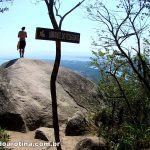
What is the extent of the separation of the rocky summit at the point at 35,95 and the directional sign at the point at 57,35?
21.9ft

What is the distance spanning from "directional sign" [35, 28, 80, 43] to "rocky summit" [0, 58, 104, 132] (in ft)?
21.9

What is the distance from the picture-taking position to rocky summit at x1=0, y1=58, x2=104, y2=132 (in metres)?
15.2

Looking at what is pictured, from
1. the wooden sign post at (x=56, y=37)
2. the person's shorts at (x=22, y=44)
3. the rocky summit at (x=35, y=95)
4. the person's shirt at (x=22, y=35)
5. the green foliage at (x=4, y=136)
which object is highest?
the person's shirt at (x=22, y=35)

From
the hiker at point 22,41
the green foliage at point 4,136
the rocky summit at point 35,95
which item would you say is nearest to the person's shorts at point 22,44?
the hiker at point 22,41

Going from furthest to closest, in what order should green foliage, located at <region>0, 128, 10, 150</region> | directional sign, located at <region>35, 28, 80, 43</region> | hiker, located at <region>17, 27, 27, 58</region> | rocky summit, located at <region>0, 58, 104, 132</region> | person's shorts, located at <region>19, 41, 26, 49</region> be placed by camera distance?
person's shorts, located at <region>19, 41, 26, 49</region>, hiker, located at <region>17, 27, 27, 58</region>, rocky summit, located at <region>0, 58, 104, 132</region>, green foliage, located at <region>0, 128, 10, 150</region>, directional sign, located at <region>35, 28, 80, 43</region>

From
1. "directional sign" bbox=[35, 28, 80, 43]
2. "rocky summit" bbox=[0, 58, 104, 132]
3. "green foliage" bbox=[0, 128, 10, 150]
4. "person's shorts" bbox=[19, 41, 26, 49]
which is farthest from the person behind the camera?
"person's shorts" bbox=[19, 41, 26, 49]

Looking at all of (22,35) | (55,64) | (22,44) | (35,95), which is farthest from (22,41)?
(55,64)

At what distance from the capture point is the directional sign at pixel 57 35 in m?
8.77

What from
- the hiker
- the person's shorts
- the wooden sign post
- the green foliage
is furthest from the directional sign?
the person's shorts

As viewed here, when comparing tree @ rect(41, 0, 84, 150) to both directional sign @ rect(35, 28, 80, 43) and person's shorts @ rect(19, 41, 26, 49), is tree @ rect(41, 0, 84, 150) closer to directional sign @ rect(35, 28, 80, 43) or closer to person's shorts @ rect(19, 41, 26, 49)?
directional sign @ rect(35, 28, 80, 43)

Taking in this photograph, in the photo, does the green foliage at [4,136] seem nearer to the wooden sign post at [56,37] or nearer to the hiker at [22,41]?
the wooden sign post at [56,37]

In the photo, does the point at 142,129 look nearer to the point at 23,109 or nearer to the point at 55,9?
the point at 23,109

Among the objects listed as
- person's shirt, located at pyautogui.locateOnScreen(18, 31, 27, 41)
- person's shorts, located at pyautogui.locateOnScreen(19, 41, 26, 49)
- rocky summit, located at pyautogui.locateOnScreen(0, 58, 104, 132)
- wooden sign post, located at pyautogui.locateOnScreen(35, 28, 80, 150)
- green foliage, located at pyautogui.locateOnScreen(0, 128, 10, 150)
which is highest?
person's shirt, located at pyautogui.locateOnScreen(18, 31, 27, 41)

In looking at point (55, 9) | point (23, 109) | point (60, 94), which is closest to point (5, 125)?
point (23, 109)
